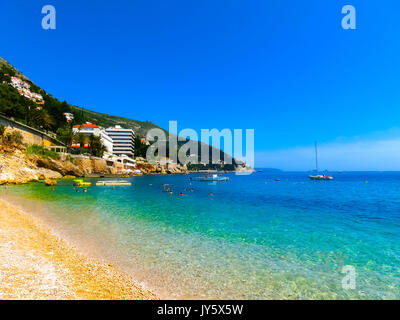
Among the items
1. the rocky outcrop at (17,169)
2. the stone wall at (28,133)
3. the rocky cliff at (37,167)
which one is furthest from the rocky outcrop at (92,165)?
the rocky outcrop at (17,169)

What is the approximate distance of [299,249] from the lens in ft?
32.8

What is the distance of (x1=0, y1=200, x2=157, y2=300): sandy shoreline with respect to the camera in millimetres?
4883

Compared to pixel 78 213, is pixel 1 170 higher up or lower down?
higher up

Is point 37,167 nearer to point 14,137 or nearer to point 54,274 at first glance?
point 14,137

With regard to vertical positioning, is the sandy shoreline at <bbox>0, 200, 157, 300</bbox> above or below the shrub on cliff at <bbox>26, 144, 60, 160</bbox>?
below

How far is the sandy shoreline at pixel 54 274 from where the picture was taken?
4883 mm

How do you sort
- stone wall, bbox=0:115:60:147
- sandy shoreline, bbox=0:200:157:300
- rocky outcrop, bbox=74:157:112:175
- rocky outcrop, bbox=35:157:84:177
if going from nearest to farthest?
sandy shoreline, bbox=0:200:157:300, stone wall, bbox=0:115:60:147, rocky outcrop, bbox=35:157:84:177, rocky outcrop, bbox=74:157:112:175

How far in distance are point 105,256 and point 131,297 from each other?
3.69m

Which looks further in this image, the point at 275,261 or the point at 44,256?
the point at 275,261

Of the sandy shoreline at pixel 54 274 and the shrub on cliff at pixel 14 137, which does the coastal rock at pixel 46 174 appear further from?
the sandy shoreline at pixel 54 274

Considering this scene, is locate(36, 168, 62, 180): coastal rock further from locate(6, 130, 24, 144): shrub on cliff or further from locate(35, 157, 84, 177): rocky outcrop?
locate(6, 130, 24, 144): shrub on cliff

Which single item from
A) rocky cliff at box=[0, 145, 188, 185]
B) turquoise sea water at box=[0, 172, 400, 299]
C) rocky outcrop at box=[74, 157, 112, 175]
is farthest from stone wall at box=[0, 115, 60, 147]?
turquoise sea water at box=[0, 172, 400, 299]
